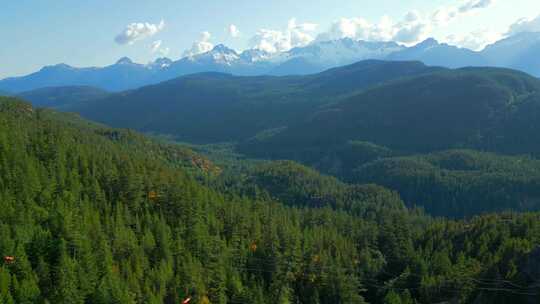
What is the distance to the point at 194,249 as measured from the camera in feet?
352

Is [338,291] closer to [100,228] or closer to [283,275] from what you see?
[283,275]

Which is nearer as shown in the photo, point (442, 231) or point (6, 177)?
point (6, 177)

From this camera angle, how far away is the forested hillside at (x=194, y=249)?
82.8 metres

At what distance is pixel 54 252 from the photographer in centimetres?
8519

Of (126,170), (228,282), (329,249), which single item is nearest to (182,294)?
(228,282)

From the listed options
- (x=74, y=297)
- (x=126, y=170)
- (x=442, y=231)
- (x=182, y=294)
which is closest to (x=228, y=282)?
(x=182, y=294)

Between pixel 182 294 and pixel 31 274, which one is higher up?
pixel 31 274

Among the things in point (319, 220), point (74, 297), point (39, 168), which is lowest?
point (319, 220)

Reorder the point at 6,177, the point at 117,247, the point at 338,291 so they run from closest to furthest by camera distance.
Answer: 1. the point at 117,247
2. the point at 338,291
3. the point at 6,177

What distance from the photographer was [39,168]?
403ft

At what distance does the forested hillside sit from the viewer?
8281cm

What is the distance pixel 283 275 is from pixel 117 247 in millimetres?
33670

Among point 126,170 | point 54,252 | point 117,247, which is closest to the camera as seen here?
point 54,252

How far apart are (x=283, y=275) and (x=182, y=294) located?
85.0 ft
